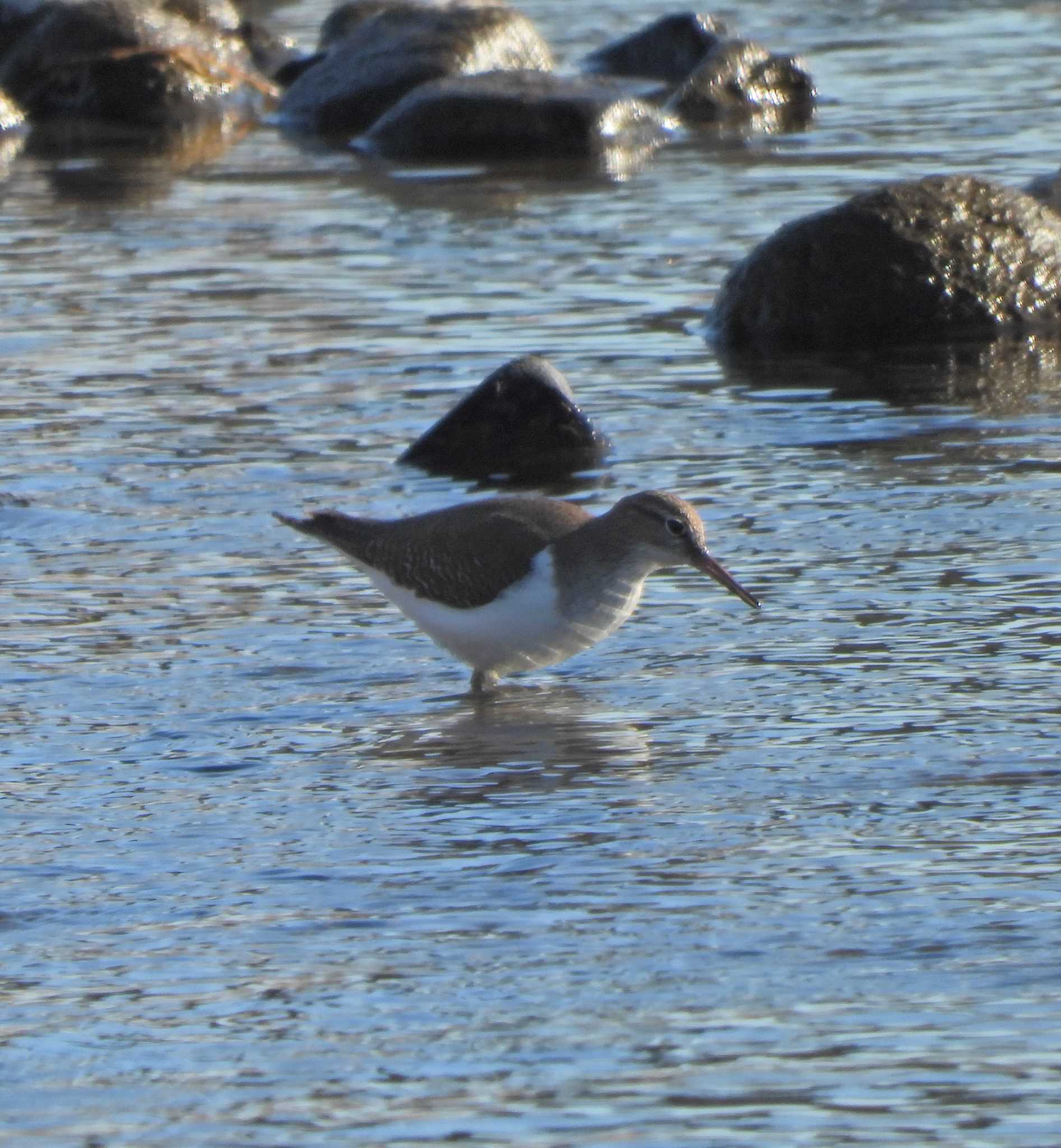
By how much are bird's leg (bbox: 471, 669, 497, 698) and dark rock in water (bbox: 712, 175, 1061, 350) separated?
529cm

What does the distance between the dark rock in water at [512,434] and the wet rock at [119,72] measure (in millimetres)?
11733

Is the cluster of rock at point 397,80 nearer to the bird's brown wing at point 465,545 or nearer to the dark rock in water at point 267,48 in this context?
the dark rock in water at point 267,48

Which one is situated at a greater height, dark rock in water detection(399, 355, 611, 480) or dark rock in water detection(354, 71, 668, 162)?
dark rock in water detection(354, 71, 668, 162)

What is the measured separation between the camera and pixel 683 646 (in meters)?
7.93

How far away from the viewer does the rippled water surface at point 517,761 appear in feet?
15.8

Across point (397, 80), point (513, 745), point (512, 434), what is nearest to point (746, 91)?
point (397, 80)

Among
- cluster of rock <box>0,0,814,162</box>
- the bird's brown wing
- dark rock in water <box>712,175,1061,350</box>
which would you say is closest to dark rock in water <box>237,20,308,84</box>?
cluster of rock <box>0,0,814,162</box>

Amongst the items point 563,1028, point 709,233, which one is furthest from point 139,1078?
point 709,233

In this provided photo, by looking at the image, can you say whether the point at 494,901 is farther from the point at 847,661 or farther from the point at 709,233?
the point at 709,233

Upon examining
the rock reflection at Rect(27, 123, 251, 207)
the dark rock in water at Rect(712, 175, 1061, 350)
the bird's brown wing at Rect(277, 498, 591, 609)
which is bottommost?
the bird's brown wing at Rect(277, 498, 591, 609)

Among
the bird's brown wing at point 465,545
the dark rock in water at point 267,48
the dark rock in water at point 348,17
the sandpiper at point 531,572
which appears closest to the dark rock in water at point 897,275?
the bird's brown wing at point 465,545

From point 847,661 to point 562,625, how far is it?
0.89 metres

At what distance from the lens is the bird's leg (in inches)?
302

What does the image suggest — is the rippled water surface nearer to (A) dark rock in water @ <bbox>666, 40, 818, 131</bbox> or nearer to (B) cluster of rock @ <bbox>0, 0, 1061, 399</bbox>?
(B) cluster of rock @ <bbox>0, 0, 1061, 399</bbox>
